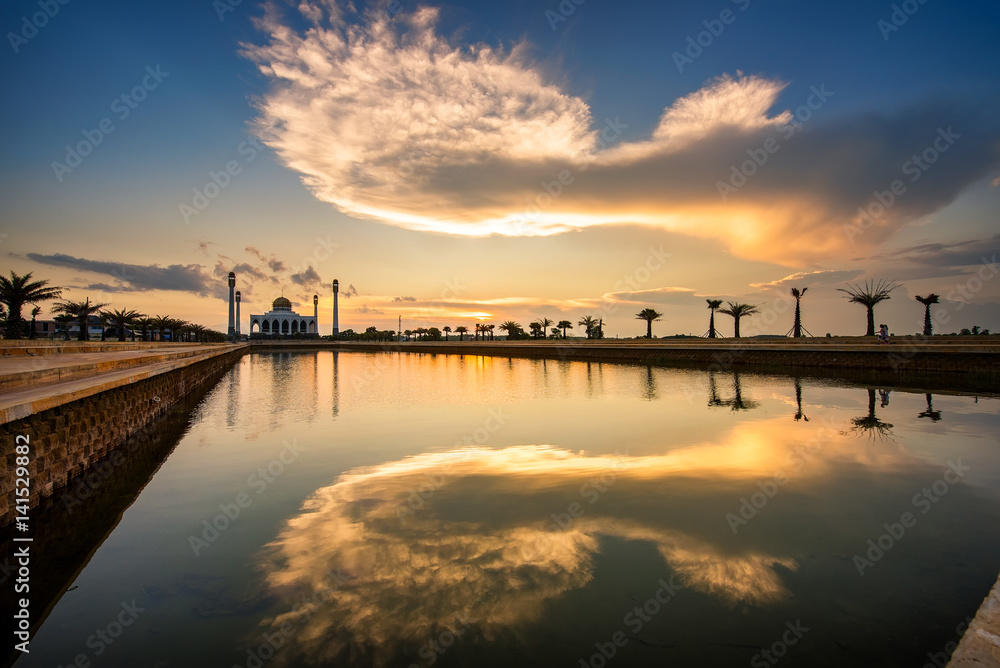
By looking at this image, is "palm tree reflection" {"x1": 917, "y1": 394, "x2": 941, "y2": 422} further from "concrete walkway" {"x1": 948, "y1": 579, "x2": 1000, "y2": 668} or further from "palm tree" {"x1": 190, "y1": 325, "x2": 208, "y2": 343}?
"palm tree" {"x1": 190, "y1": 325, "x2": 208, "y2": 343}

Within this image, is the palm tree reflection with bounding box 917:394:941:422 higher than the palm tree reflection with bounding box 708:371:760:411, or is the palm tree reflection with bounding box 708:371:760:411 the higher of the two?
the palm tree reflection with bounding box 917:394:941:422

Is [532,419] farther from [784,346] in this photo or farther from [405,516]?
[784,346]

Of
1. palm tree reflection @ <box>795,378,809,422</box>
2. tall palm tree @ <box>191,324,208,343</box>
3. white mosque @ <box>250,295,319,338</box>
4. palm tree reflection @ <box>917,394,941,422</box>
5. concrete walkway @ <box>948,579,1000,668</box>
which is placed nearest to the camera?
concrete walkway @ <box>948,579,1000,668</box>

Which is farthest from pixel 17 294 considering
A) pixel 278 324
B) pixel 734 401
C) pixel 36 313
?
pixel 278 324

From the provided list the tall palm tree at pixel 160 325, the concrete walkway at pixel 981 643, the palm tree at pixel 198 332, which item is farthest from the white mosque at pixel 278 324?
the concrete walkway at pixel 981 643

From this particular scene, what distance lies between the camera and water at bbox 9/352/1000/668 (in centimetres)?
505

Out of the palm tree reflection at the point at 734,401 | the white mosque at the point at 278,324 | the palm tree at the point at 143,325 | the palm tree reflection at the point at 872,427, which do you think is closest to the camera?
the palm tree reflection at the point at 872,427

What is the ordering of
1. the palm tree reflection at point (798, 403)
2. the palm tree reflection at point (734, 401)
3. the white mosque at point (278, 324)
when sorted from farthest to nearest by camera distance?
the white mosque at point (278, 324), the palm tree reflection at point (734, 401), the palm tree reflection at point (798, 403)

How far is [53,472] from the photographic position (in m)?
9.80

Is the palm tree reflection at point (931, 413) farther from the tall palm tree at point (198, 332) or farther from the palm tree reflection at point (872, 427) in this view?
the tall palm tree at point (198, 332)

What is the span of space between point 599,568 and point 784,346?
147ft

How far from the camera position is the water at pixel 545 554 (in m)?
5.05

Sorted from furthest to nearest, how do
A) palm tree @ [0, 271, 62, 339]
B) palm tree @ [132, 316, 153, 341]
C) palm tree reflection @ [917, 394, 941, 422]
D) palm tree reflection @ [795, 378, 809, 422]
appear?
palm tree @ [132, 316, 153, 341], palm tree @ [0, 271, 62, 339], palm tree reflection @ [795, 378, 809, 422], palm tree reflection @ [917, 394, 941, 422]

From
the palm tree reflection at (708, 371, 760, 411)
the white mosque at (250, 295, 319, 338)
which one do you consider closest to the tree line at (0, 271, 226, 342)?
the palm tree reflection at (708, 371, 760, 411)
